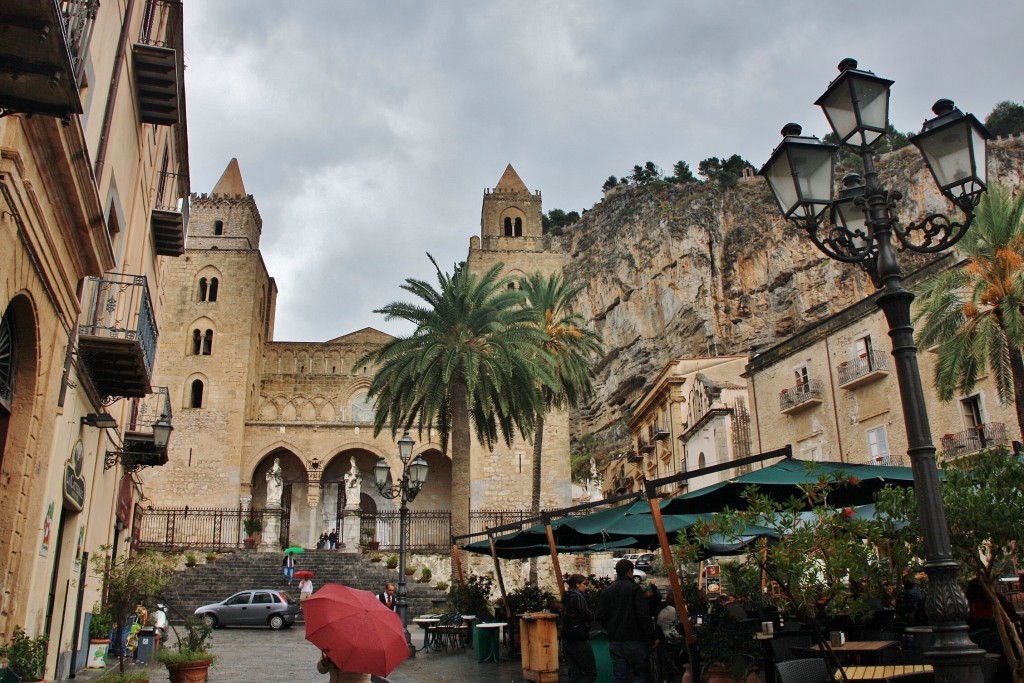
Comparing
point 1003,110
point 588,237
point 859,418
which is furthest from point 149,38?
point 1003,110

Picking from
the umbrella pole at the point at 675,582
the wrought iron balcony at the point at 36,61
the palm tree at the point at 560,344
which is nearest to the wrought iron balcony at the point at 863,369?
the palm tree at the point at 560,344

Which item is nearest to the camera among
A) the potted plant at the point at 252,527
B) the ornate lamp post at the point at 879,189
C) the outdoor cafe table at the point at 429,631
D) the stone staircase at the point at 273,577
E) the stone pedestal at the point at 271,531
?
the ornate lamp post at the point at 879,189

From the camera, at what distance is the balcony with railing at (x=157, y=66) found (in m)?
11.5

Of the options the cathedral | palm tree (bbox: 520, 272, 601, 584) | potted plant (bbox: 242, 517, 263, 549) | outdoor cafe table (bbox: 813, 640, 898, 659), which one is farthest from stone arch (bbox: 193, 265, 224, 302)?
outdoor cafe table (bbox: 813, 640, 898, 659)

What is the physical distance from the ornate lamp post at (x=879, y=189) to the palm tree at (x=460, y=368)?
56.5 feet

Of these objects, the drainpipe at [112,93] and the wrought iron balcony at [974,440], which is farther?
the wrought iron balcony at [974,440]

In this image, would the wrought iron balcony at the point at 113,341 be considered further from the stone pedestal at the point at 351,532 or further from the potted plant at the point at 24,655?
the stone pedestal at the point at 351,532

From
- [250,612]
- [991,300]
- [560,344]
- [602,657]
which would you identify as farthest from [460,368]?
[602,657]

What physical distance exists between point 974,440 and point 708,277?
43540 mm

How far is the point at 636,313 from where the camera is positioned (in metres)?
67.7

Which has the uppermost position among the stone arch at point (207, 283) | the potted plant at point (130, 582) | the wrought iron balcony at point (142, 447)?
the stone arch at point (207, 283)

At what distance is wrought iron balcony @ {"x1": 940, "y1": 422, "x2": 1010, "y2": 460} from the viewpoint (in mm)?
21172

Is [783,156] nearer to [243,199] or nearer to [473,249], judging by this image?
[473,249]

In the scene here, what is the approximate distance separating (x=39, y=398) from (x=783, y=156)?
7205mm
